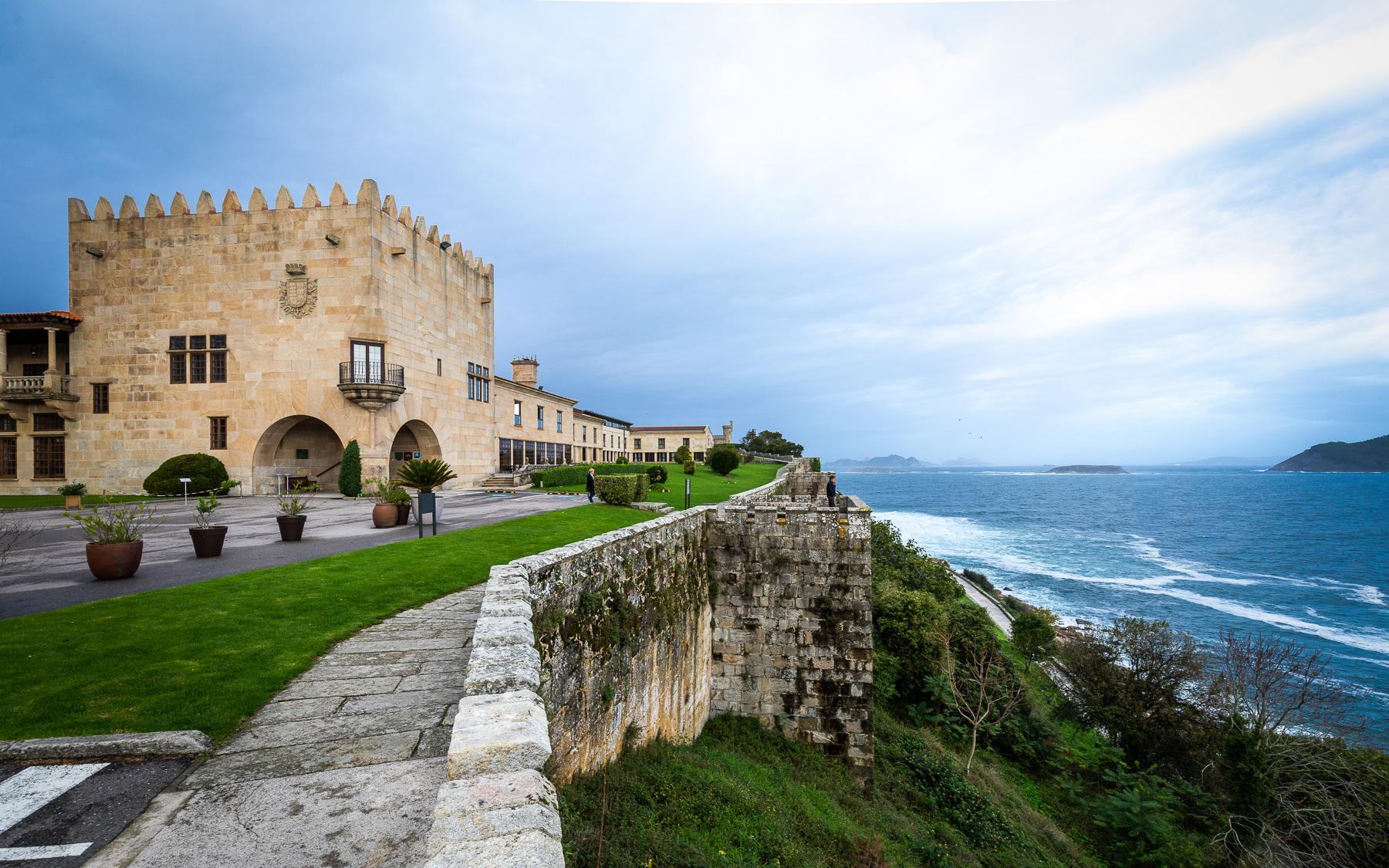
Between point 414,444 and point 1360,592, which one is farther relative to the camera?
point 1360,592

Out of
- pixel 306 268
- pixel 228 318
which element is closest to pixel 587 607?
pixel 306 268

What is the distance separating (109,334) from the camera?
26.8 m

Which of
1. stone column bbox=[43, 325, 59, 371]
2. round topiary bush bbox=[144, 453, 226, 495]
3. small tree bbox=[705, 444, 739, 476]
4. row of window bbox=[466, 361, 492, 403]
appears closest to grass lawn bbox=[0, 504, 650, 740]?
round topiary bush bbox=[144, 453, 226, 495]

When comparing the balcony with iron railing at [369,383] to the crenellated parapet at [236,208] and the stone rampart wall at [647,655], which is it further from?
the stone rampart wall at [647,655]

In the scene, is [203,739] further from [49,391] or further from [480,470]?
[49,391]

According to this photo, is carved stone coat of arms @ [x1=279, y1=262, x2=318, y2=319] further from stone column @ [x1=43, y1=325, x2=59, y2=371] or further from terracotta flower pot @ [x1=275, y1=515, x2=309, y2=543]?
terracotta flower pot @ [x1=275, y1=515, x2=309, y2=543]

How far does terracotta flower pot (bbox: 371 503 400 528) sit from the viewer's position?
48.9 ft

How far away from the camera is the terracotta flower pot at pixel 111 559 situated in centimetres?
873

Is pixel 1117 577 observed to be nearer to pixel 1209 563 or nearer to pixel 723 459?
pixel 1209 563

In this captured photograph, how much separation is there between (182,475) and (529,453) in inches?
757

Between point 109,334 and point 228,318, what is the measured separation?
6.31 m

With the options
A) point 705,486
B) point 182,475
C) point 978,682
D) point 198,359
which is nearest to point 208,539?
point 182,475

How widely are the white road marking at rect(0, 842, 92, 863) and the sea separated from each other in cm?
3161

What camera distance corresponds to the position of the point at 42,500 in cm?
2425
